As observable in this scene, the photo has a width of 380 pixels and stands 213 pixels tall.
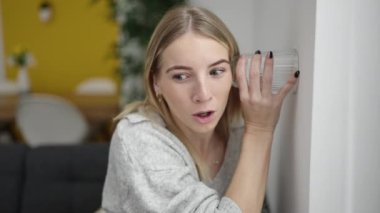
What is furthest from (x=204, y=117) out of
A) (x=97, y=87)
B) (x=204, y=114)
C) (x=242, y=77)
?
(x=97, y=87)

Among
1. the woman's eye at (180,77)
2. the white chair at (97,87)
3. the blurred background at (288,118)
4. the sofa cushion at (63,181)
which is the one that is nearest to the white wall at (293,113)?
the blurred background at (288,118)

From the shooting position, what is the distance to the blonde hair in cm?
98

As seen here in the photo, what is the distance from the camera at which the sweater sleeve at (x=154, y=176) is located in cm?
90

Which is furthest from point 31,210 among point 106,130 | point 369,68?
A: point 106,130

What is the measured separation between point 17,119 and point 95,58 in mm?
1809

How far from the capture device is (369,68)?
0.83 metres

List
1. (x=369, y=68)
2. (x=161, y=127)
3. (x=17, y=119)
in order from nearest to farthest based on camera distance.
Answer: (x=369, y=68), (x=161, y=127), (x=17, y=119)

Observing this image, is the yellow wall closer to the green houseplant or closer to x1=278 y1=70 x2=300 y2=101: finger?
the green houseplant

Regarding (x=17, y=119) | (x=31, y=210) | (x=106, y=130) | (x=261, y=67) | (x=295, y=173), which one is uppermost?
(x=261, y=67)

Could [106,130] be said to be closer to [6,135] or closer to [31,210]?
[6,135]

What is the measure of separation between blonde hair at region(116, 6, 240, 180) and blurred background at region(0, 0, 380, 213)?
0.13 meters

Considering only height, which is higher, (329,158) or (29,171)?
(329,158)

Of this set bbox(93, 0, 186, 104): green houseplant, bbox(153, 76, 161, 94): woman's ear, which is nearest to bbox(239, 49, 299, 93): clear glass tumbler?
bbox(153, 76, 161, 94): woman's ear

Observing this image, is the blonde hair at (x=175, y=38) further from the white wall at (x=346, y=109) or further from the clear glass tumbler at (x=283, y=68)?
the white wall at (x=346, y=109)
